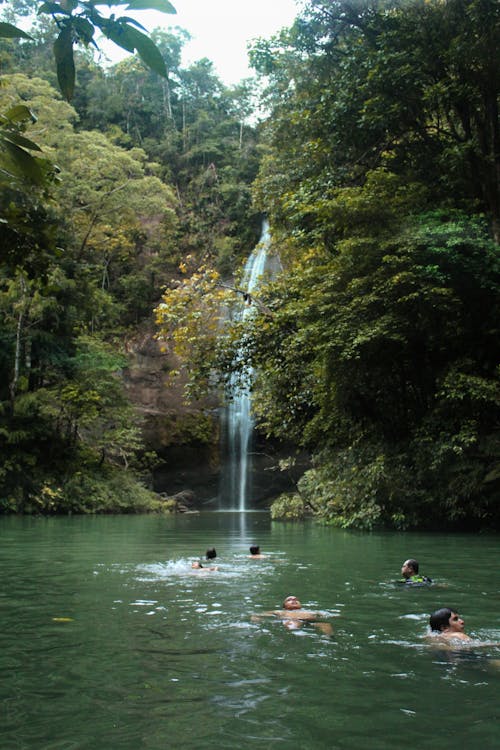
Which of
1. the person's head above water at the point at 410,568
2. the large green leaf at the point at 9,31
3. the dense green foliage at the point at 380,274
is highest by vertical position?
the dense green foliage at the point at 380,274

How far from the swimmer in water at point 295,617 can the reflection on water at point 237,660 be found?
11cm

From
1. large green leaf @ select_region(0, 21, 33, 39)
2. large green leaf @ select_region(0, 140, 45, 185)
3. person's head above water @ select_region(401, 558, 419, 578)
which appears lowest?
person's head above water @ select_region(401, 558, 419, 578)

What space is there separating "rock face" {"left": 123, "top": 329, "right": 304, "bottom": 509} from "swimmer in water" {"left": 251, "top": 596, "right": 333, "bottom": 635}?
2485 centimetres

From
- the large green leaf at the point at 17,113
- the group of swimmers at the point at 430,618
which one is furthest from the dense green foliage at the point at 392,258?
the large green leaf at the point at 17,113

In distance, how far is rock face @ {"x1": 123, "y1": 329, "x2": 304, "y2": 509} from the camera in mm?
32188

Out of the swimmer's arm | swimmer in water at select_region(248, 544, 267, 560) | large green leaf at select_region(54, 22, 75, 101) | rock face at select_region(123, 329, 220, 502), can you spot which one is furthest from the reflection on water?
rock face at select_region(123, 329, 220, 502)

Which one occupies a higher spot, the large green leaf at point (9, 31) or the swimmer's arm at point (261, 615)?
the large green leaf at point (9, 31)

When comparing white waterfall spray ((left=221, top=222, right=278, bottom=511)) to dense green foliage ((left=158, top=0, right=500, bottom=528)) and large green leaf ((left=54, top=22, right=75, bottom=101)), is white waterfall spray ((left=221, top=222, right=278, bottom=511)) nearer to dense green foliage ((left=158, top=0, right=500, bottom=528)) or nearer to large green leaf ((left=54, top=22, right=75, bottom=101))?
dense green foliage ((left=158, top=0, right=500, bottom=528))

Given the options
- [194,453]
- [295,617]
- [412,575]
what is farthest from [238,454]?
[295,617]

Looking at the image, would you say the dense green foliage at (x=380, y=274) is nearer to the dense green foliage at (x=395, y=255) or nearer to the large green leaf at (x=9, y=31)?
the dense green foliage at (x=395, y=255)

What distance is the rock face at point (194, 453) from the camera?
3219 centimetres

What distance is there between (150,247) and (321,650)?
1501 inches

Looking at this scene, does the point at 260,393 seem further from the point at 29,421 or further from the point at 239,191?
the point at 239,191

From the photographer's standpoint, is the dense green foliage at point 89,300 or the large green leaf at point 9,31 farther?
the dense green foliage at point 89,300
